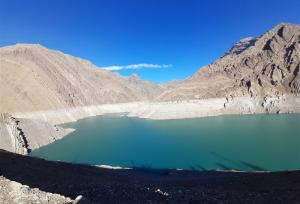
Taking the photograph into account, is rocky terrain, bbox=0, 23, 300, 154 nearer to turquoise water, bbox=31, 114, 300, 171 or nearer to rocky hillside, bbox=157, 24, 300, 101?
rocky hillside, bbox=157, 24, 300, 101

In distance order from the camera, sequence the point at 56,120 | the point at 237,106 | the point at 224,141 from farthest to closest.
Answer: the point at 237,106, the point at 56,120, the point at 224,141

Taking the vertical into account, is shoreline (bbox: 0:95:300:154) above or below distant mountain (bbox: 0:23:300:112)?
below

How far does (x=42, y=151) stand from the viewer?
6756 cm

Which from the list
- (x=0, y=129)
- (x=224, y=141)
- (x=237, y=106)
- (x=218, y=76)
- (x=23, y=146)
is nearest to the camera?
(x=0, y=129)

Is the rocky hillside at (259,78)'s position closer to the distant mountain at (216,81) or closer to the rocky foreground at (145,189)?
the distant mountain at (216,81)

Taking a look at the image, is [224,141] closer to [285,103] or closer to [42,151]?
[42,151]

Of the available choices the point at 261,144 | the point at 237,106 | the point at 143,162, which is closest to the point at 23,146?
the point at 143,162

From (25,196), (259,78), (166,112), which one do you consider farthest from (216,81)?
(25,196)

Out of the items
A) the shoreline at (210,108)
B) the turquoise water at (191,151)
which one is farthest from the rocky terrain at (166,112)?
the turquoise water at (191,151)

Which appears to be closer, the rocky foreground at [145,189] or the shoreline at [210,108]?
the rocky foreground at [145,189]

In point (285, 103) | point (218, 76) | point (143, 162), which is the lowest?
point (143, 162)

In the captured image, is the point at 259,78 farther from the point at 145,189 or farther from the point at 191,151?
the point at 145,189

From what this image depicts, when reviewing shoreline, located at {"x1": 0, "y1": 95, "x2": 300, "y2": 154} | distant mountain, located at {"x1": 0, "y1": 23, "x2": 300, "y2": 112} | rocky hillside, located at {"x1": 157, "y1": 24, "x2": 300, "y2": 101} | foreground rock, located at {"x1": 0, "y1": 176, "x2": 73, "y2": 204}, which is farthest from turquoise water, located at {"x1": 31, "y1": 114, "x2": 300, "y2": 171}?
rocky hillside, located at {"x1": 157, "y1": 24, "x2": 300, "y2": 101}

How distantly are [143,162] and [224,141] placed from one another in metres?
26.3
